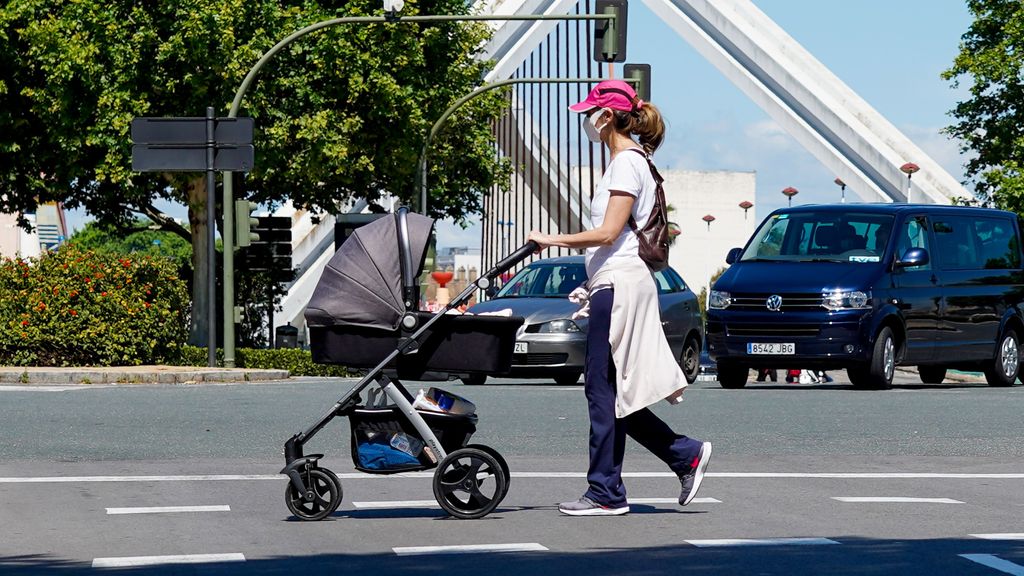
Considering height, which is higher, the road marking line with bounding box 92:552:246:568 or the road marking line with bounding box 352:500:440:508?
the road marking line with bounding box 92:552:246:568

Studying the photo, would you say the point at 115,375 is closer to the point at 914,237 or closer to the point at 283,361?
the point at 283,361

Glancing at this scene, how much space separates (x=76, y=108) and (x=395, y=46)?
6.25m

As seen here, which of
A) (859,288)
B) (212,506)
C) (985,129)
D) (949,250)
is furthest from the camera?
(985,129)

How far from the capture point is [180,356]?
25.1 metres

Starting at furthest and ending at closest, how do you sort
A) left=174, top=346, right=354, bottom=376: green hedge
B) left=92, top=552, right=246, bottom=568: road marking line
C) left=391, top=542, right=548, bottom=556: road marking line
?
left=174, top=346, right=354, bottom=376: green hedge < left=391, top=542, right=548, bottom=556: road marking line < left=92, top=552, right=246, bottom=568: road marking line

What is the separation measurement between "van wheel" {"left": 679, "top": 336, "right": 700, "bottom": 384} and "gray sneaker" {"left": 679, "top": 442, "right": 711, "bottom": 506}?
46.0 ft

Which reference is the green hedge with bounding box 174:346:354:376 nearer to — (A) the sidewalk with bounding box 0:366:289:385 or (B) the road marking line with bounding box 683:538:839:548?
(A) the sidewalk with bounding box 0:366:289:385

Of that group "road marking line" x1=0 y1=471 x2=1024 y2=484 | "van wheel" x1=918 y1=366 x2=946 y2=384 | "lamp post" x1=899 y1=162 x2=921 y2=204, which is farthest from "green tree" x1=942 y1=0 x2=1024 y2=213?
"road marking line" x1=0 y1=471 x2=1024 y2=484

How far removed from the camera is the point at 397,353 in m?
7.80

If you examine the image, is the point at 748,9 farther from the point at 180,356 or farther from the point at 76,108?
the point at 180,356

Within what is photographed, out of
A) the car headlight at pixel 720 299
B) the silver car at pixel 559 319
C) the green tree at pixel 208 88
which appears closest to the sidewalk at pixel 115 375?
the silver car at pixel 559 319

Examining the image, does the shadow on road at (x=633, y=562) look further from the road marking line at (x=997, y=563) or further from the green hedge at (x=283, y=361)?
the green hedge at (x=283, y=361)

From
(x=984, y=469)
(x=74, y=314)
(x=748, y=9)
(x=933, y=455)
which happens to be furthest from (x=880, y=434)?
(x=748, y=9)

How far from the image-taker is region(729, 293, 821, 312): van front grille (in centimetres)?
1916
